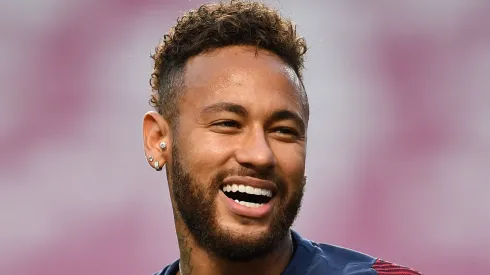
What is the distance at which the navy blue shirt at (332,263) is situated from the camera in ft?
7.88

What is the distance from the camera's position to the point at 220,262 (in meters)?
2.28

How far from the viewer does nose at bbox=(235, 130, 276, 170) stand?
7.00 ft

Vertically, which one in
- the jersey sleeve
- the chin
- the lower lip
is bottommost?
the jersey sleeve

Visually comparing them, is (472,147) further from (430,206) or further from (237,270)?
(237,270)

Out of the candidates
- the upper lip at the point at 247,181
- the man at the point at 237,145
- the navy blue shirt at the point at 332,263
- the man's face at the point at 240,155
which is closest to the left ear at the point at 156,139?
the man at the point at 237,145

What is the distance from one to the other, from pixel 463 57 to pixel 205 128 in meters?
3.38

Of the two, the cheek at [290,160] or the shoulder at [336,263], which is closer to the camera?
the cheek at [290,160]

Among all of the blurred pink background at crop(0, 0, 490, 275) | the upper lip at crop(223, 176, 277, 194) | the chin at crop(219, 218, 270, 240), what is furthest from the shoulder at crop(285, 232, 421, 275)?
the blurred pink background at crop(0, 0, 490, 275)

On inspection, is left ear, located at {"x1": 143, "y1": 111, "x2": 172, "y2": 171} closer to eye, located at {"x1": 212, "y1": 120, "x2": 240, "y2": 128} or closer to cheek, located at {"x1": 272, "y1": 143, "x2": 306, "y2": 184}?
eye, located at {"x1": 212, "y1": 120, "x2": 240, "y2": 128}

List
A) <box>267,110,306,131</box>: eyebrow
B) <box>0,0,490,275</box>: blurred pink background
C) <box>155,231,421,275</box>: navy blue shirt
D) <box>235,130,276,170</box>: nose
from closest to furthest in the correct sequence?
<box>235,130,276,170</box>: nose
<box>267,110,306,131</box>: eyebrow
<box>155,231,421,275</box>: navy blue shirt
<box>0,0,490,275</box>: blurred pink background

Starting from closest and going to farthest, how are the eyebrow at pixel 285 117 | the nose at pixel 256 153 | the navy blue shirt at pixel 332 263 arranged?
the nose at pixel 256 153, the eyebrow at pixel 285 117, the navy blue shirt at pixel 332 263

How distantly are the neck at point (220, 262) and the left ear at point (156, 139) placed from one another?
0.70ft

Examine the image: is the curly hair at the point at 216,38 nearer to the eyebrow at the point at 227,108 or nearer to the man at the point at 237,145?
the man at the point at 237,145

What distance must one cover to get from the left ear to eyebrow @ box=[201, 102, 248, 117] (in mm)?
262
